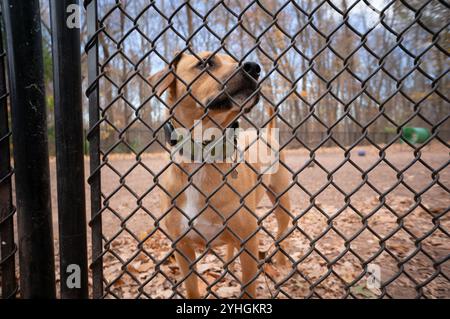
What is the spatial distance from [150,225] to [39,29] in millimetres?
3848

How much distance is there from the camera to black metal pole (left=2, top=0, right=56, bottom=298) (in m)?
1.14

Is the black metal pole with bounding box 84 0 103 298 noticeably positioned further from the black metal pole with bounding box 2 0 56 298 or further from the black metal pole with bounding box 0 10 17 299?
the black metal pole with bounding box 0 10 17 299

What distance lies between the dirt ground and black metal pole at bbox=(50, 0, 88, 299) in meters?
0.14

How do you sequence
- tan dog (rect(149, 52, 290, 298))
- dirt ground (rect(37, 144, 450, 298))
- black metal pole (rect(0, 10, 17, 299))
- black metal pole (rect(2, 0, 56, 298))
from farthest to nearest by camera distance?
tan dog (rect(149, 52, 290, 298)), dirt ground (rect(37, 144, 450, 298)), black metal pole (rect(0, 10, 17, 299)), black metal pole (rect(2, 0, 56, 298))

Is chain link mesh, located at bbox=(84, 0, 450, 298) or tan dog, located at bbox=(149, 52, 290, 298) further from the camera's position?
tan dog, located at bbox=(149, 52, 290, 298)

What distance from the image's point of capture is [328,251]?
11.9 feet

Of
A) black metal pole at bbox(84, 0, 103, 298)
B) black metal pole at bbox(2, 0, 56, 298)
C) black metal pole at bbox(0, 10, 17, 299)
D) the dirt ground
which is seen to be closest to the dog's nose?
the dirt ground

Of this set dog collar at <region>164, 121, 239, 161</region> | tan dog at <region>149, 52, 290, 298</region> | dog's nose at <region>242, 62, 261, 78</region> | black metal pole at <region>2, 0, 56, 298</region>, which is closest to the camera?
black metal pole at <region>2, 0, 56, 298</region>

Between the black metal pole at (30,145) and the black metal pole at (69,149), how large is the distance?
8 centimetres

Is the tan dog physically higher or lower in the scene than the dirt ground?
higher

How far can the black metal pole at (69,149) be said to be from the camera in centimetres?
115

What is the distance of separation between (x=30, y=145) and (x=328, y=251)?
11.8 feet

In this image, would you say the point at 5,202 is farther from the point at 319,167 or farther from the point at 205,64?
the point at 319,167
